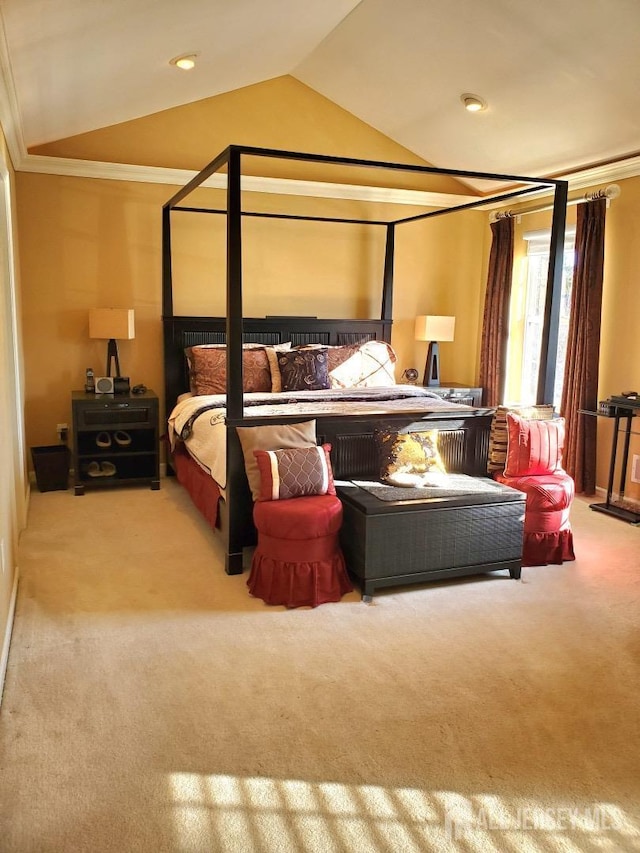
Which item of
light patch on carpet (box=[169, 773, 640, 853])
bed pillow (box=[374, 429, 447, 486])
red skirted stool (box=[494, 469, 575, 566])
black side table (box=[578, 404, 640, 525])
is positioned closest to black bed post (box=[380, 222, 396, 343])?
black side table (box=[578, 404, 640, 525])

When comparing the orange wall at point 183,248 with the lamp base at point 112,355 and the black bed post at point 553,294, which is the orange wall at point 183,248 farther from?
the black bed post at point 553,294

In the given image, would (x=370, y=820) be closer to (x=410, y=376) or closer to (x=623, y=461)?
(x=623, y=461)

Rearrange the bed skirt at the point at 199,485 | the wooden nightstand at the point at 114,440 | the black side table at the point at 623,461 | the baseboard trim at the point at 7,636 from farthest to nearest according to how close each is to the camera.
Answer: the wooden nightstand at the point at 114,440, the black side table at the point at 623,461, the bed skirt at the point at 199,485, the baseboard trim at the point at 7,636

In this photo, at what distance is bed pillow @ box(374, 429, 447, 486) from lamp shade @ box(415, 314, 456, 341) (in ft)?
7.99

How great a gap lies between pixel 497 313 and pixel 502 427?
8.00 feet

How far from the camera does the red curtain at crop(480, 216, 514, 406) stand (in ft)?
20.4

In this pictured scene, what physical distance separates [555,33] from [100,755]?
419cm

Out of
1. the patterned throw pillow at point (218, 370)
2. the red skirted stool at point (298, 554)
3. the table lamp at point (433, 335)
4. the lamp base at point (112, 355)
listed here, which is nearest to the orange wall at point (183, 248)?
the lamp base at point (112, 355)

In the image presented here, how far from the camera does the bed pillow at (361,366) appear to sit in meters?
5.61

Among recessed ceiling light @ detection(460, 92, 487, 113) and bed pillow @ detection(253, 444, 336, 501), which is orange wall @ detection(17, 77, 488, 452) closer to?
recessed ceiling light @ detection(460, 92, 487, 113)

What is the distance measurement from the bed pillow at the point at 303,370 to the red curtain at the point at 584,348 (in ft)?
6.22

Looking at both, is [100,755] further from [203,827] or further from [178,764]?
[203,827]

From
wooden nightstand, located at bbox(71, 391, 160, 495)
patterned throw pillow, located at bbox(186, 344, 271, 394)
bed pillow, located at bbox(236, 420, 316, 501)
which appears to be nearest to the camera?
bed pillow, located at bbox(236, 420, 316, 501)

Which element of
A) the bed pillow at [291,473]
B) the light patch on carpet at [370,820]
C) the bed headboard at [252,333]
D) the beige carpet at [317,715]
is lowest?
the light patch on carpet at [370,820]
